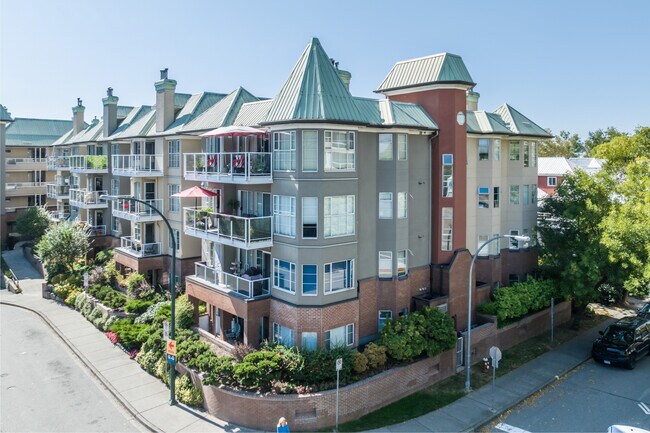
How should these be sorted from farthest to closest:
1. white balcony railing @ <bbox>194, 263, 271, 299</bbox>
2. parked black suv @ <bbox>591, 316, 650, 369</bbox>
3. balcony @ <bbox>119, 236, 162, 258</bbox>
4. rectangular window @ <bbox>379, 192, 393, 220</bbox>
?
1. balcony @ <bbox>119, 236, 162, 258</bbox>
2. parked black suv @ <bbox>591, 316, 650, 369</bbox>
3. rectangular window @ <bbox>379, 192, 393, 220</bbox>
4. white balcony railing @ <bbox>194, 263, 271, 299</bbox>

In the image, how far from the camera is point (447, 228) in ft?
82.2

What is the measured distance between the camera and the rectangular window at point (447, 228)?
2495 cm

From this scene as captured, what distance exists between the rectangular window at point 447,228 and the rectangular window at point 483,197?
458cm

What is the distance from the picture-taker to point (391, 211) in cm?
2298

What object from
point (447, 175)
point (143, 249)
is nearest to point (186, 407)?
point (143, 249)

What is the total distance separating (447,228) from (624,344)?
10.3m

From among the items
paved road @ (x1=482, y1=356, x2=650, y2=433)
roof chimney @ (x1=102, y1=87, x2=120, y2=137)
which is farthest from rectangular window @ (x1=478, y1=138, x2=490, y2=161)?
roof chimney @ (x1=102, y1=87, x2=120, y2=137)

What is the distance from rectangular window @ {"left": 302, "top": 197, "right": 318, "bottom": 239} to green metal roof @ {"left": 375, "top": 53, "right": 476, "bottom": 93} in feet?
31.4

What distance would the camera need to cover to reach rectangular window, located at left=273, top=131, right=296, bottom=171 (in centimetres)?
2039

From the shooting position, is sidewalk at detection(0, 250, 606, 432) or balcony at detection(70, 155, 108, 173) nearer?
sidewalk at detection(0, 250, 606, 432)

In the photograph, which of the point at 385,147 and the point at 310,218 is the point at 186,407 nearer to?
the point at 310,218

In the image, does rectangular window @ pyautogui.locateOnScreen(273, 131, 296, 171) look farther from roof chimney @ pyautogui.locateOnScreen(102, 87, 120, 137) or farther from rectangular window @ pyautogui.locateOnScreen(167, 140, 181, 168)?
roof chimney @ pyautogui.locateOnScreen(102, 87, 120, 137)

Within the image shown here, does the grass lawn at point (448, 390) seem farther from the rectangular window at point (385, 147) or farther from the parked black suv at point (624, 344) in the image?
the rectangular window at point (385, 147)

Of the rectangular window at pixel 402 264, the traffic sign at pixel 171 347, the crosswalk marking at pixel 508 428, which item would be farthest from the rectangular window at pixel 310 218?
the crosswalk marking at pixel 508 428
